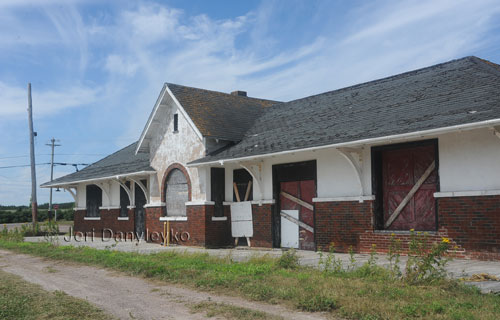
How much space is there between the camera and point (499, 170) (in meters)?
10.8

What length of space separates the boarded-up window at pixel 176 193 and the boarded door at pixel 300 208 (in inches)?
172

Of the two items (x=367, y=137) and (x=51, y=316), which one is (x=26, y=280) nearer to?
(x=51, y=316)

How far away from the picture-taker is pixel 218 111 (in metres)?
19.8

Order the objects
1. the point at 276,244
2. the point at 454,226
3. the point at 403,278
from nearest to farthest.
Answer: the point at 403,278 → the point at 454,226 → the point at 276,244

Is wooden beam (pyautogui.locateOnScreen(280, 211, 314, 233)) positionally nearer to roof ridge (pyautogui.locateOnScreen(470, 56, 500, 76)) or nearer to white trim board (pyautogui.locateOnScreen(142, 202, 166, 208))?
white trim board (pyautogui.locateOnScreen(142, 202, 166, 208))

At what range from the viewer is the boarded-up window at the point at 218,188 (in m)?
17.9

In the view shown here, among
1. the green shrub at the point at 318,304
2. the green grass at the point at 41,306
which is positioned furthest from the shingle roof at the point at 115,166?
the green shrub at the point at 318,304

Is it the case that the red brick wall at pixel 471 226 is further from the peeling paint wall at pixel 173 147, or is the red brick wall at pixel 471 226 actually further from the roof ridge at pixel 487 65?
the peeling paint wall at pixel 173 147

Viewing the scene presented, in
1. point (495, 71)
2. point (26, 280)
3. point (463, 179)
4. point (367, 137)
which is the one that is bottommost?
point (26, 280)

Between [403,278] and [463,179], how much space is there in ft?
13.8

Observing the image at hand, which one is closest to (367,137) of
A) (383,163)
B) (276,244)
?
(383,163)

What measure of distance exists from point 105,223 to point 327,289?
18.8 metres

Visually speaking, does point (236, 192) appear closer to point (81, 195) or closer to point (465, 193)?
point (465, 193)

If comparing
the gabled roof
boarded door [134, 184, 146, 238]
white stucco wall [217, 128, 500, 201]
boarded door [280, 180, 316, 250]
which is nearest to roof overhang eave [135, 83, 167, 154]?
the gabled roof
